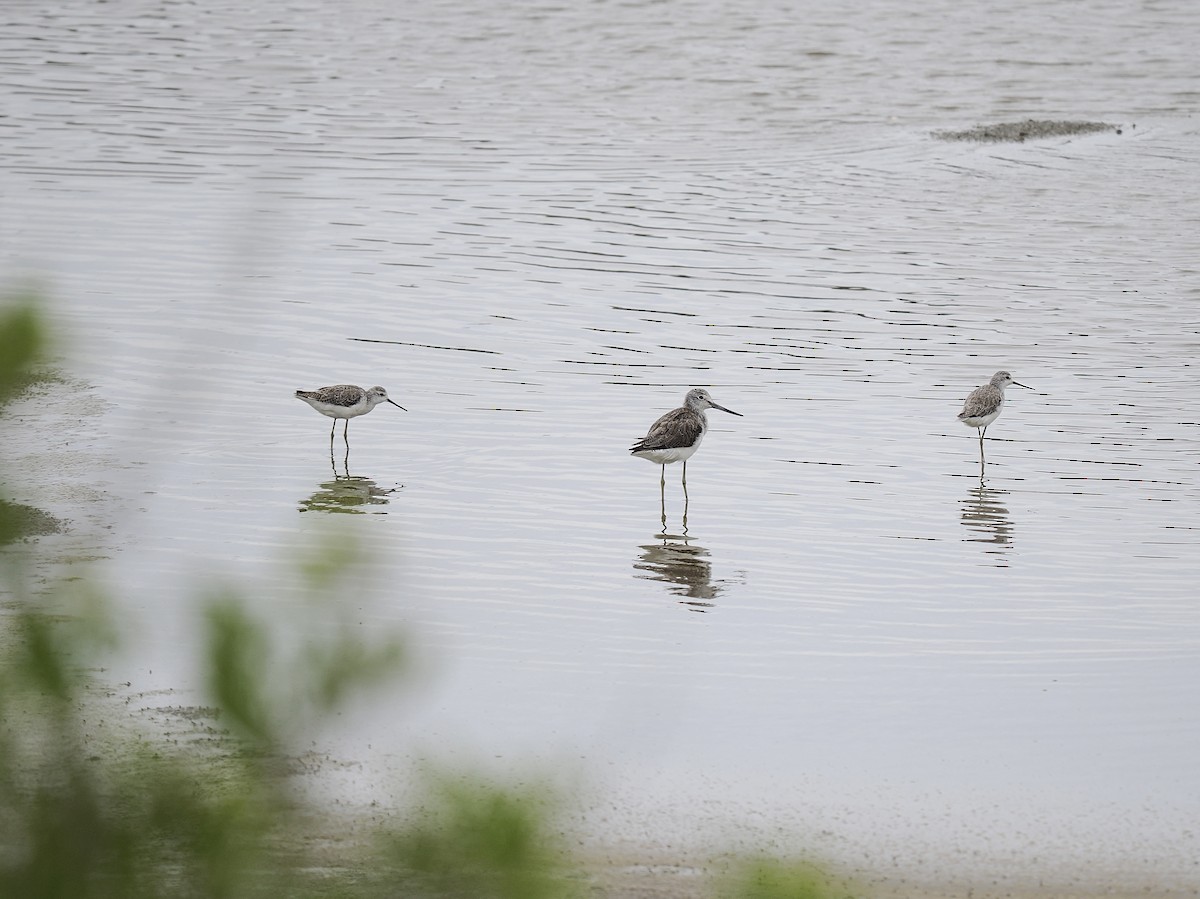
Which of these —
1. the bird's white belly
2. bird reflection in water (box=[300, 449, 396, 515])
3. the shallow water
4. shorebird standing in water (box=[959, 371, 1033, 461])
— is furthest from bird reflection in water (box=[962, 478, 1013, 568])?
bird reflection in water (box=[300, 449, 396, 515])

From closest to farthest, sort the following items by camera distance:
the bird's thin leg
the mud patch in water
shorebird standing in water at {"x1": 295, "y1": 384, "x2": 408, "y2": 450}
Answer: the bird's thin leg → shorebird standing in water at {"x1": 295, "y1": 384, "x2": 408, "y2": 450} → the mud patch in water

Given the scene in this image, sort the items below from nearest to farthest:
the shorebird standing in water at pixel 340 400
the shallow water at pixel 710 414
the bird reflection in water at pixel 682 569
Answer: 1. the shallow water at pixel 710 414
2. the bird reflection in water at pixel 682 569
3. the shorebird standing in water at pixel 340 400

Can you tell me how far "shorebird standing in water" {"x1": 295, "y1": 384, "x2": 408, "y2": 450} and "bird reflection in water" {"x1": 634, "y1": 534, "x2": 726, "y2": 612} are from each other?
10.1ft

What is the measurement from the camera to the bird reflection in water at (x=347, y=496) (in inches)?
424

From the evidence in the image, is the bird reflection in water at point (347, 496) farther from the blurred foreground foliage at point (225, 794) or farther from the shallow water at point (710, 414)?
the blurred foreground foliage at point (225, 794)

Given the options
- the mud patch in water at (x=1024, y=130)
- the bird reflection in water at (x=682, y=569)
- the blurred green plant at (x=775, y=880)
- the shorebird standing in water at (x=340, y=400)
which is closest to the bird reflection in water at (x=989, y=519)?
the bird reflection in water at (x=682, y=569)

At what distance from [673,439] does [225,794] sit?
9829 mm

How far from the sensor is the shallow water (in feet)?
21.8

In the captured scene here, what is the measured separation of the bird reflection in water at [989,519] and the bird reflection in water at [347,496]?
375 cm

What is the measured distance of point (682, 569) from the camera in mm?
9867

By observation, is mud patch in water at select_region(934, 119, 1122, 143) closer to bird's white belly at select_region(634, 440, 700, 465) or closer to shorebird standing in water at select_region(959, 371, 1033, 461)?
shorebird standing in water at select_region(959, 371, 1033, 461)

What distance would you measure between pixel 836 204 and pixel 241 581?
68.1 ft

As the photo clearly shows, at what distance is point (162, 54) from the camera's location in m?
33.8

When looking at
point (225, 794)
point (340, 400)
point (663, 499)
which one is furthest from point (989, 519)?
point (225, 794)
